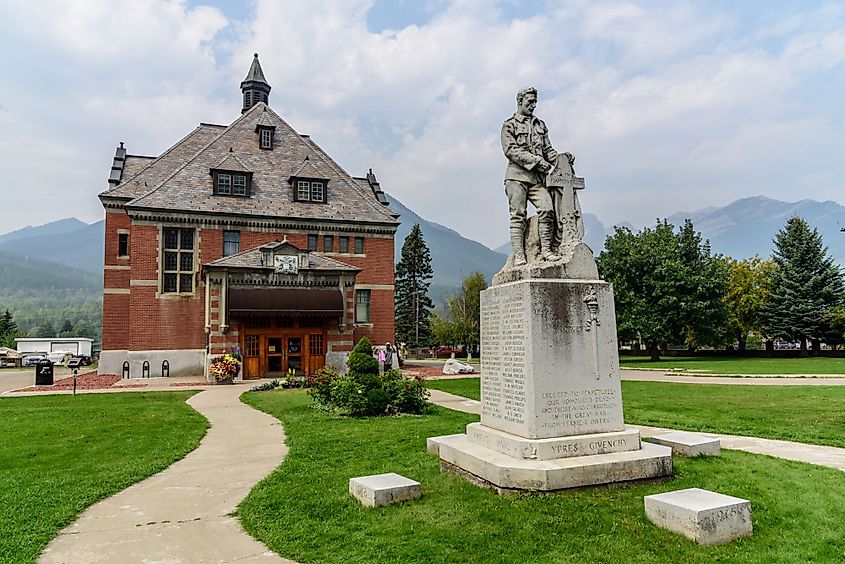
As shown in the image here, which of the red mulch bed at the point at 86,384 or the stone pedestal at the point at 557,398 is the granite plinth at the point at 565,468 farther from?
the red mulch bed at the point at 86,384

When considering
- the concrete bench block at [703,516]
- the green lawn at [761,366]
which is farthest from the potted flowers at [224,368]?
the green lawn at [761,366]

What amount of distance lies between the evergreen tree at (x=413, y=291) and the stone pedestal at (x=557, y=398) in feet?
176

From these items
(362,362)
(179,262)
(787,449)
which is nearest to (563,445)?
(787,449)

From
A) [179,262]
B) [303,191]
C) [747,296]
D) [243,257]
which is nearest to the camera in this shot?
[243,257]

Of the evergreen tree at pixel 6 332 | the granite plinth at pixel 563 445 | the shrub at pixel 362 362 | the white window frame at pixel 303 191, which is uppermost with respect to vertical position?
the white window frame at pixel 303 191

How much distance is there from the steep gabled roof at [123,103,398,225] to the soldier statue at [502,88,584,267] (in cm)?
2531

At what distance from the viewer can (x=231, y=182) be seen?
3186cm

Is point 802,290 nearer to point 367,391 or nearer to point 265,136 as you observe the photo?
point 265,136

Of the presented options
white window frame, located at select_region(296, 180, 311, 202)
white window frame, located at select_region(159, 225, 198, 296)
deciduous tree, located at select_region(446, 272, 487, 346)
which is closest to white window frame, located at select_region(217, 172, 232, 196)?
white window frame, located at select_region(159, 225, 198, 296)

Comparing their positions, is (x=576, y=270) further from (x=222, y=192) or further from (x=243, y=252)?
(x=222, y=192)

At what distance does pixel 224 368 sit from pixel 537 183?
68.0ft

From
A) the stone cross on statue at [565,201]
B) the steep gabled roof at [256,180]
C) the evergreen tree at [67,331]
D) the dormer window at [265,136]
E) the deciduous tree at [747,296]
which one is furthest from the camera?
the evergreen tree at [67,331]

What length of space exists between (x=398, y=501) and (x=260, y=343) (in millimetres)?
23446

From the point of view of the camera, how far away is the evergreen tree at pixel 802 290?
1752 inches
